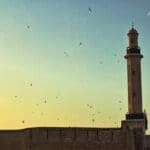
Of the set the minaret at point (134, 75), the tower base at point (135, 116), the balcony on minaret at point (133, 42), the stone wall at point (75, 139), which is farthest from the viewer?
the balcony on minaret at point (133, 42)

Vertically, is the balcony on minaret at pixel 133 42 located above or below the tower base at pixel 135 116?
above

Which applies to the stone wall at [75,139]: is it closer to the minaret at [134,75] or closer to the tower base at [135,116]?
the tower base at [135,116]

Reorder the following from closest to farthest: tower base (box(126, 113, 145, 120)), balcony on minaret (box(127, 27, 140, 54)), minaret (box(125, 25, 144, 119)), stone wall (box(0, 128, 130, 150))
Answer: stone wall (box(0, 128, 130, 150)) → tower base (box(126, 113, 145, 120)) → minaret (box(125, 25, 144, 119)) → balcony on minaret (box(127, 27, 140, 54))

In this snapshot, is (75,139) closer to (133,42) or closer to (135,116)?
(135,116)

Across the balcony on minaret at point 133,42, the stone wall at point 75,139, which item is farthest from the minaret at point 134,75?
the stone wall at point 75,139

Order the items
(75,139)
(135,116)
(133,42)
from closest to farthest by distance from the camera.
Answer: (75,139) → (135,116) → (133,42)

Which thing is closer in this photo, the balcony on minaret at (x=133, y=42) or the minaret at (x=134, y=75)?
the minaret at (x=134, y=75)

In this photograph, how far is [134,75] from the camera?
31.4m

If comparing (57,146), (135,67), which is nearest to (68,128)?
(57,146)

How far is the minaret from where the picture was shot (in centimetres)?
3098

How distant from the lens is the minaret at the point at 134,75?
31.0 meters

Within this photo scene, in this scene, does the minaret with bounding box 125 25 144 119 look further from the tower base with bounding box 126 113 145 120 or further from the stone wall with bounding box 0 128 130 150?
the stone wall with bounding box 0 128 130 150

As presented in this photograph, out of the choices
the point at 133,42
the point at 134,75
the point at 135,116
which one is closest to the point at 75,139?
the point at 135,116

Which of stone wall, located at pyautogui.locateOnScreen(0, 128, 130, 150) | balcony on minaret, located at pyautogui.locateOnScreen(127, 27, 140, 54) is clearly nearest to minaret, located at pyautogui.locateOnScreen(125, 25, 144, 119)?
balcony on minaret, located at pyautogui.locateOnScreen(127, 27, 140, 54)
